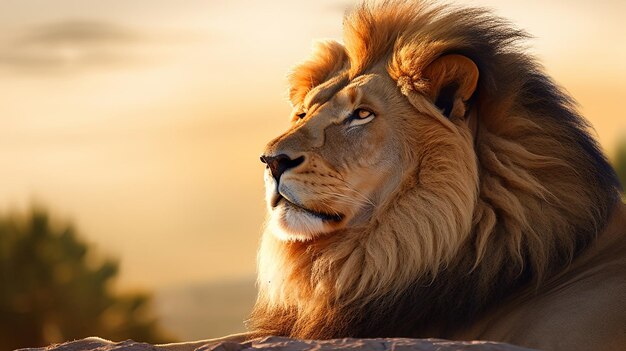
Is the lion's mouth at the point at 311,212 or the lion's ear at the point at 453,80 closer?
the lion's mouth at the point at 311,212

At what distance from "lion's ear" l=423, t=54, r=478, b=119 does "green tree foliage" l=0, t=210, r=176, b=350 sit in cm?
995

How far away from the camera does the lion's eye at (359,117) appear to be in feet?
14.2

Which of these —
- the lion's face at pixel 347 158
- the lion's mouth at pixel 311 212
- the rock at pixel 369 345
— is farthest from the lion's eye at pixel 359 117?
the rock at pixel 369 345

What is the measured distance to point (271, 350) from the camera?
2648mm

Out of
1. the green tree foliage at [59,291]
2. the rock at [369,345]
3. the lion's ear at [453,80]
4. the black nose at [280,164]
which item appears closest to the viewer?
the rock at [369,345]

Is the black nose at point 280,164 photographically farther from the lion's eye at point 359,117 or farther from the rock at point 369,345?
the rock at point 369,345

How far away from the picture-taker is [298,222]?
13.8ft

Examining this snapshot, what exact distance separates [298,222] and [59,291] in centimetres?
1037

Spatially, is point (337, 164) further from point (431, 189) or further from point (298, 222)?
point (431, 189)

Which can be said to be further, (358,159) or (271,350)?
(358,159)

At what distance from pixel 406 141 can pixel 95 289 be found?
10500 millimetres

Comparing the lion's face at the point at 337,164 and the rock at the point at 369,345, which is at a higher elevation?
the lion's face at the point at 337,164

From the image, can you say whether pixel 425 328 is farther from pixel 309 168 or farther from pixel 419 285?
pixel 309 168

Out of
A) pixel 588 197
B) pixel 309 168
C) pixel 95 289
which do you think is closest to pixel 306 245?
pixel 309 168
